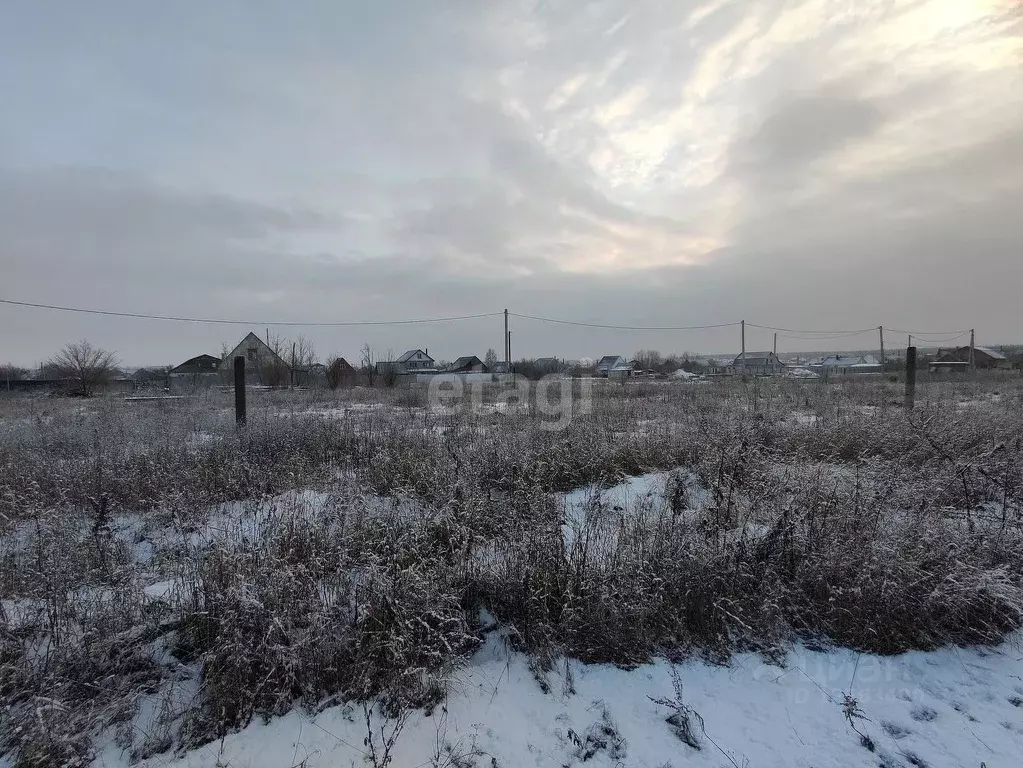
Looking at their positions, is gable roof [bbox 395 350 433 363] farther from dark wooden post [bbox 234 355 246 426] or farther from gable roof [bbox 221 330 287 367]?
dark wooden post [bbox 234 355 246 426]

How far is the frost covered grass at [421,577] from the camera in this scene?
2375mm

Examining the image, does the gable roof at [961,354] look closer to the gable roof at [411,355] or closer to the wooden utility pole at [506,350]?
the wooden utility pole at [506,350]

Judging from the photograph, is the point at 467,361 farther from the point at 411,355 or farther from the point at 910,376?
the point at 910,376

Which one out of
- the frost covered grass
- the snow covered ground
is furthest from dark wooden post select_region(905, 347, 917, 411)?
the snow covered ground

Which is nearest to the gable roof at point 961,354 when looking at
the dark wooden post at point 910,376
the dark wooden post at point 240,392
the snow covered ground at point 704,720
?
the dark wooden post at point 910,376

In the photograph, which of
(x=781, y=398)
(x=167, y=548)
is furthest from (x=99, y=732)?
(x=781, y=398)

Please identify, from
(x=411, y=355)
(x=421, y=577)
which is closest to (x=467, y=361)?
(x=411, y=355)

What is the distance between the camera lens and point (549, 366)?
48.4 metres

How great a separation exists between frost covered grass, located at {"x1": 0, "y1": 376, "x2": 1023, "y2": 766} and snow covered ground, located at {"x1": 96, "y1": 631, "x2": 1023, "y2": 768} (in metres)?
0.12

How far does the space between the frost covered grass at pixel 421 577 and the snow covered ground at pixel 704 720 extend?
0.40ft

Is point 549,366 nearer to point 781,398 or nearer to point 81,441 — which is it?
point 781,398

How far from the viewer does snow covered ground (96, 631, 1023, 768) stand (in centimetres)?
210

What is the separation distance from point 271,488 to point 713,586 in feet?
15.4

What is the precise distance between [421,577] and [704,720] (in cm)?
176
